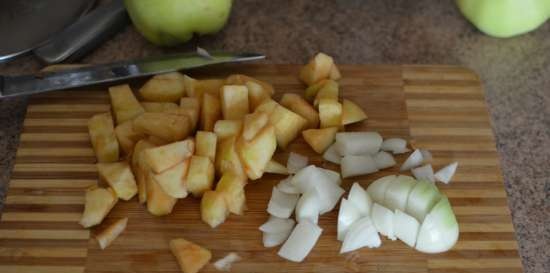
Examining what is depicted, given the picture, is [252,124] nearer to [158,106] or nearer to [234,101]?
[234,101]

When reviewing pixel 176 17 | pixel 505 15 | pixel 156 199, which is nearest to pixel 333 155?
pixel 156 199

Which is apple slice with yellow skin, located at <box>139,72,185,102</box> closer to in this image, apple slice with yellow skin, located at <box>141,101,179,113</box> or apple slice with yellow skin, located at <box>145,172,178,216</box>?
apple slice with yellow skin, located at <box>141,101,179,113</box>

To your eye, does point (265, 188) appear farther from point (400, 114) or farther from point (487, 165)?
point (487, 165)

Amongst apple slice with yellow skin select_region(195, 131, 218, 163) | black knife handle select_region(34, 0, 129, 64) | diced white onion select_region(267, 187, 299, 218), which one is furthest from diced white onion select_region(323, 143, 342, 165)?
black knife handle select_region(34, 0, 129, 64)

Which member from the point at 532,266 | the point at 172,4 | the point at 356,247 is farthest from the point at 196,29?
the point at 532,266

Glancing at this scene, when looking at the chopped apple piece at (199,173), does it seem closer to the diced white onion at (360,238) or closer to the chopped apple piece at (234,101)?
the chopped apple piece at (234,101)
